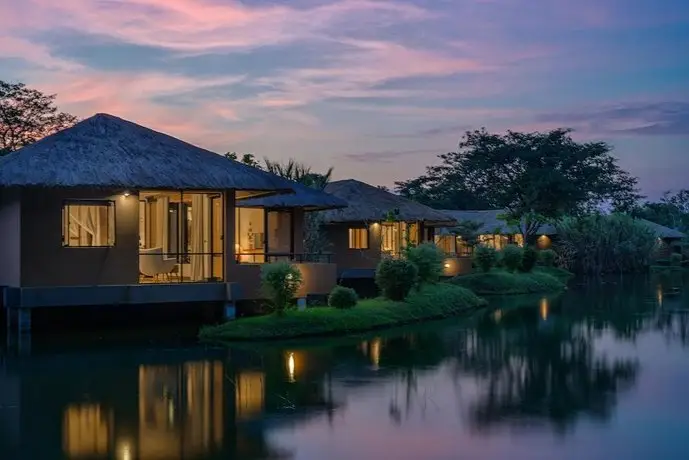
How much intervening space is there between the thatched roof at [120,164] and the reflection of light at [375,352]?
4003 mm

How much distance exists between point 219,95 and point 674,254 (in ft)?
131

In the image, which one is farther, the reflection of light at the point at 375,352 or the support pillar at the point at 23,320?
the support pillar at the point at 23,320

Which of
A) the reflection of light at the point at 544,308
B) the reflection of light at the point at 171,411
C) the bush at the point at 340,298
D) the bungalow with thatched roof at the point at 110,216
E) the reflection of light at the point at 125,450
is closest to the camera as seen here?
the reflection of light at the point at 125,450

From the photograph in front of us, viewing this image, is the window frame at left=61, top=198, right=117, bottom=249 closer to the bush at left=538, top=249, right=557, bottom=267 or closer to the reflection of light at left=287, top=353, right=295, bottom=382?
the reflection of light at left=287, top=353, right=295, bottom=382

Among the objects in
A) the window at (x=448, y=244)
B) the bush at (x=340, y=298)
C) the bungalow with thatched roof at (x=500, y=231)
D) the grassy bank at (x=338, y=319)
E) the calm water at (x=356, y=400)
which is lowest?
the calm water at (x=356, y=400)

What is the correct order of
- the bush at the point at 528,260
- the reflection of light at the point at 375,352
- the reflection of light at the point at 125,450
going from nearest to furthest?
the reflection of light at the point at 125,450 < the reflection of light at the point at 375,352 < the bush at the point at 528,260

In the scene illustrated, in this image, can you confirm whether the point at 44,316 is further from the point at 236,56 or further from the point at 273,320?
the point at 236,56

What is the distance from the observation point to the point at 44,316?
60.6 feet

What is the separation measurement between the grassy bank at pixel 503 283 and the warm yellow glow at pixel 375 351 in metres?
15.5

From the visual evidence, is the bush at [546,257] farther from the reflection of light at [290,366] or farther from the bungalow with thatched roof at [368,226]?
the reflection of light at [290,366]

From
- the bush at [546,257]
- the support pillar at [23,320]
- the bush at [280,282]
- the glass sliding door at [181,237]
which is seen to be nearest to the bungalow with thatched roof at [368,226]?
the bush at [546,257]

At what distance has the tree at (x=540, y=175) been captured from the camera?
4831cm

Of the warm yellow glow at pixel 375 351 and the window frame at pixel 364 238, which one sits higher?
the window frame at pixel 364 238

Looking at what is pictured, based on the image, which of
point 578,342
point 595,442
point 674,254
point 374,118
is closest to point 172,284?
point 578,342
